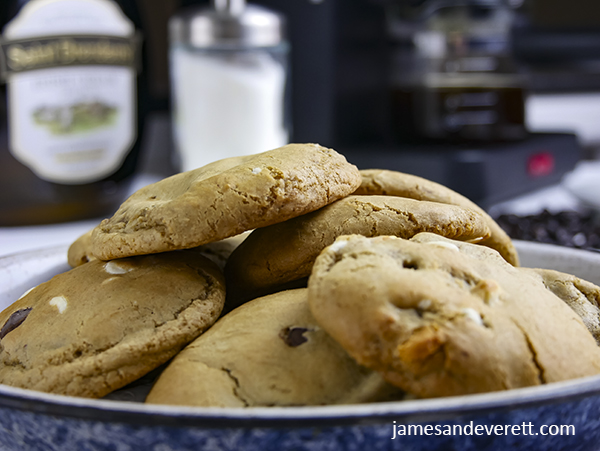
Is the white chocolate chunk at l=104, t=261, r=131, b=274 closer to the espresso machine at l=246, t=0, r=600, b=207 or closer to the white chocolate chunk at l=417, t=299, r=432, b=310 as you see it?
the white chocolate chunk at l=417, t=299, r=432, b=310

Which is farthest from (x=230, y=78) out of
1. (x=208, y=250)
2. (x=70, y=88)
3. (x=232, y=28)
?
(x=208, y=250)

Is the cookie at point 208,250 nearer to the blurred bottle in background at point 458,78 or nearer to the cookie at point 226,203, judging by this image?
the cookie at point 226,203

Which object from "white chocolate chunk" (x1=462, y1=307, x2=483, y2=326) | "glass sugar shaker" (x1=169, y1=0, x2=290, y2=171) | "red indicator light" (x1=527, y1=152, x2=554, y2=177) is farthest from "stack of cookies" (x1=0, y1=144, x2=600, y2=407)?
"red indicator light" (x1=527, y1=152, x2=554, y2=177)

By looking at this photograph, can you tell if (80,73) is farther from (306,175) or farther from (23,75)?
(306,175)

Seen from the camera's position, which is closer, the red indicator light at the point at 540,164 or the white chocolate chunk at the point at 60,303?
the white chocolate chunk at the point at 60,303

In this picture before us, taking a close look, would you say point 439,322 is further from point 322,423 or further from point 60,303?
point 60,303

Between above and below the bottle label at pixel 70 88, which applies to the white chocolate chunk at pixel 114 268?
below

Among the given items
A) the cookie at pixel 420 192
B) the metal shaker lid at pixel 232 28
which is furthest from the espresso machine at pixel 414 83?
the cookie at pixel 420 192

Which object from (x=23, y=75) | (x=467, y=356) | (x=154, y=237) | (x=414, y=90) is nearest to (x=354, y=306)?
(x=467, y=356)
